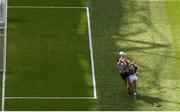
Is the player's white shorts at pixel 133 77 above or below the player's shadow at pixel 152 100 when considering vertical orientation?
above

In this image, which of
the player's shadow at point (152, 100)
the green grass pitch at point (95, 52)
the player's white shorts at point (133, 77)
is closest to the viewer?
the player's white shorts at point (133, 77)

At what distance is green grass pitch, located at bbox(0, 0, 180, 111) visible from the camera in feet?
118

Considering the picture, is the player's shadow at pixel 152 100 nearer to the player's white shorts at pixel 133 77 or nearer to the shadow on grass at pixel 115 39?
the shadow on grass at pixel 115 39

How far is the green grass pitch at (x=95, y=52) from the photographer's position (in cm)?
3609

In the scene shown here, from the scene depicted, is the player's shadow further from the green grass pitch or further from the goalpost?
the goalpost

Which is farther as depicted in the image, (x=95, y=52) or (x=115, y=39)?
(x=115, y=39)

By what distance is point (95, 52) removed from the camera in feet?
128

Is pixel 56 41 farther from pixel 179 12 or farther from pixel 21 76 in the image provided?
pixel 179 12

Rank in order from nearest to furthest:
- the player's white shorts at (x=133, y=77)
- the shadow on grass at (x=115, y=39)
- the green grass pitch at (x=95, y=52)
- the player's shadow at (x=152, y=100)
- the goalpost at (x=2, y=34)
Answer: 1. the player's white shorts at (x=133, y=77)
2. the player's shadow at (x=152, y=100)
3. the green grass pitch at (x=95, y=52)
4. the shadow on grass at (x=115, y=39)
5. the goalpost at (x=2, y=34)

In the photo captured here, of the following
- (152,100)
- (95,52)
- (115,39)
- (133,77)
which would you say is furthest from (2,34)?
(152,100)

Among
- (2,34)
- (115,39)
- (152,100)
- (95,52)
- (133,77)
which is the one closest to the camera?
(133,77)

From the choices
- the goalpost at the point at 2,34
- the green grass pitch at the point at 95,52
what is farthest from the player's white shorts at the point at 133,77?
the goalpost at the point at 2,34

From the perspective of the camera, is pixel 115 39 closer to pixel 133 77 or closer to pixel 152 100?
pixel 133 77

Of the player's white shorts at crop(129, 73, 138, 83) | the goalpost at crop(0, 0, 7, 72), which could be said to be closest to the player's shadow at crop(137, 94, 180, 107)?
the player's white shorts at crop(129, 73, 138, 83)
